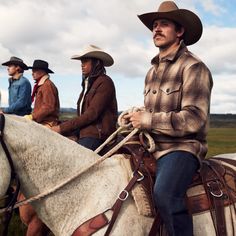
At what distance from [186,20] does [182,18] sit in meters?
0.06

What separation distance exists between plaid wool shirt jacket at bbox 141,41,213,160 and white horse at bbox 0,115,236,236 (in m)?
0.59

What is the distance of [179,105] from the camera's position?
4.90 meters

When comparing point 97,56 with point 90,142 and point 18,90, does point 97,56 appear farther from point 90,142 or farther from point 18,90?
point 18,90

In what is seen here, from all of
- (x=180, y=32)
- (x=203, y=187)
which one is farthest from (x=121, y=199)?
(x=180, y=32)

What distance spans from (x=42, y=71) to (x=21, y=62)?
123 cm

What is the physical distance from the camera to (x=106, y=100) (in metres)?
7.27

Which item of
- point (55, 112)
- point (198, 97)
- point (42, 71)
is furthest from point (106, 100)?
point (198, 97)

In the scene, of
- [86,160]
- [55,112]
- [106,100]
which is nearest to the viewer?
[86,160]

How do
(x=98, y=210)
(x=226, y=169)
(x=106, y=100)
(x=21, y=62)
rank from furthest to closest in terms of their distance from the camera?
(x=21, y=62)
(x=106, y=100)
(x=226, y=169)
(x=98, y=210)

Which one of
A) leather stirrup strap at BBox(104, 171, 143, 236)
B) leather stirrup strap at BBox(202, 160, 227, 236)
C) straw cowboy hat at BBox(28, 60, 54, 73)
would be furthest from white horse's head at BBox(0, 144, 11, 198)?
straw cowboy hat at BBox(28, 60, 54, 73)

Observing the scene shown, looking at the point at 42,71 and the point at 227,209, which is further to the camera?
the point at 42,71

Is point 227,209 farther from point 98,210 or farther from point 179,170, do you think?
point 98,210

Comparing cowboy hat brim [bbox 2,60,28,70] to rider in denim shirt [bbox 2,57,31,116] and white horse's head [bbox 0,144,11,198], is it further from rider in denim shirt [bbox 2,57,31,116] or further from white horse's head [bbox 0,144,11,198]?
white horse's head [bbox 0,144,11,198]

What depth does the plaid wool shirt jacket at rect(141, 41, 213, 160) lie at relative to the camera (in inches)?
185
